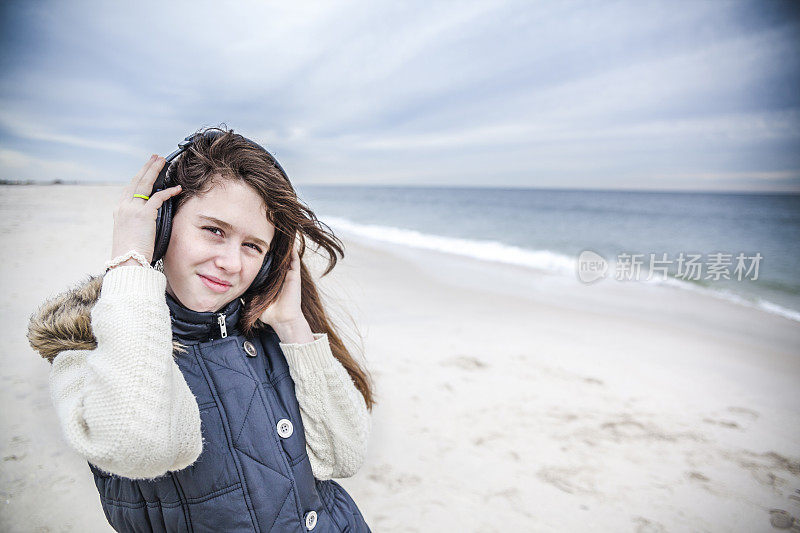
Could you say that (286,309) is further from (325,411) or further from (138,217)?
(138,217)

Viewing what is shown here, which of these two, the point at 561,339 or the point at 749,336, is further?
the point at 749,336

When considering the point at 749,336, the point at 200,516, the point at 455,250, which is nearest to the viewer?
the point at 200,516

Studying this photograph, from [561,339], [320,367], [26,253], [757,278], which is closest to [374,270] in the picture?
[561,339]

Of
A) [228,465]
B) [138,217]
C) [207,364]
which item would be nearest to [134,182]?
[138,217]

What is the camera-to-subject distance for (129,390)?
1021 mm

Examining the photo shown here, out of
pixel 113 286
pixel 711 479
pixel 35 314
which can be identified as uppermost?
pixel 113 286

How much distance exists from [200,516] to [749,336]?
763cm

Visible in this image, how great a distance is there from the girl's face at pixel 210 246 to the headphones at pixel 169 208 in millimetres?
47

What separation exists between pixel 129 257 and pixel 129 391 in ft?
1.24

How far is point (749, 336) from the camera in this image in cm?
630

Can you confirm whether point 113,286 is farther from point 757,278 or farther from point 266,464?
point 757,278

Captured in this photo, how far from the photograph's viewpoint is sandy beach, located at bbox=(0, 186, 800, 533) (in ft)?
9.12

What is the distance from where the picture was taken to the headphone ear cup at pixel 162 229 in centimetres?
131

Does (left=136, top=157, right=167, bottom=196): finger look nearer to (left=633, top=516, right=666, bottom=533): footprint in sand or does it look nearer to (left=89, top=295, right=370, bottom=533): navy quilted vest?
(left=89, top=295, right=370, bottom=533): navy quilted vest
